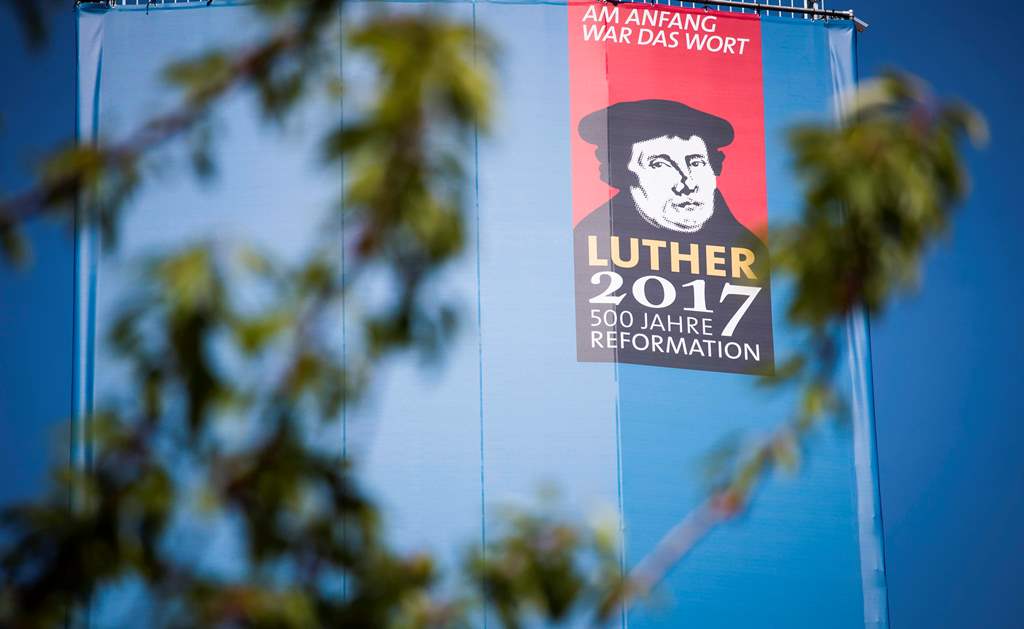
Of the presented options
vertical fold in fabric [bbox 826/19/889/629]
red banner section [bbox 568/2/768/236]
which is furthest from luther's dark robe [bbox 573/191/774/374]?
vertical fold in fabric [bbox 826/19/889/629]

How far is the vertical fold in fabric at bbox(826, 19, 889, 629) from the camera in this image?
856cm

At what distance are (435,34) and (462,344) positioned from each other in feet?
18.8

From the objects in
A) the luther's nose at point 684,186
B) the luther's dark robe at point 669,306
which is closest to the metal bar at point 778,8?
the luther's nose at point 684,186

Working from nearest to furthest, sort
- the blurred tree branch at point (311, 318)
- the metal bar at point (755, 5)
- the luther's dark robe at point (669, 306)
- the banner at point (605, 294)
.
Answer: the blurred tree branch at point (311, 318) < the banner at point (605, 294) < the luther's dark robe at point (669, 306) < the metal bar at point (755, 5)

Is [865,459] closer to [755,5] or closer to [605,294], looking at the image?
[605,294]

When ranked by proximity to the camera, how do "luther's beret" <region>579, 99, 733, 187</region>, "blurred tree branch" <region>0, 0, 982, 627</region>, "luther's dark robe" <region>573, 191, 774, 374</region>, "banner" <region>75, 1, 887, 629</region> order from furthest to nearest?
"luther's beret" <region>579, 99, 733, 187</region> < "luther's dark robe" <region>573, 191, 774, 374</region> < "banner" <region>75, 1, 887, 629</region> < "blurred tree branch" <region>0, 0, 982, 627</region>

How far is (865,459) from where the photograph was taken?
8.80 m

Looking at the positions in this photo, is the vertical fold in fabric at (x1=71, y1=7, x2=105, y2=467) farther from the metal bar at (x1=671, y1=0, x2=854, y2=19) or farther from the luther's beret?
the metal bar at (x1=671, y1=0, x2=854, y2=19)

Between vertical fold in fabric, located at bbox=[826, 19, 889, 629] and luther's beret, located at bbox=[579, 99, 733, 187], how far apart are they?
2.29 feet

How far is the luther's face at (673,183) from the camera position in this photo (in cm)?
870

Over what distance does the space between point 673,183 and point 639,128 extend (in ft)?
1.16

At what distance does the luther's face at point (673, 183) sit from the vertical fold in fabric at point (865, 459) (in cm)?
82

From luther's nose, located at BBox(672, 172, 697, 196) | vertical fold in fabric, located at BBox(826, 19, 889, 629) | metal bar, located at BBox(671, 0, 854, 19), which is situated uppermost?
metal bar, located at BBox(671, 0, 854, 19)

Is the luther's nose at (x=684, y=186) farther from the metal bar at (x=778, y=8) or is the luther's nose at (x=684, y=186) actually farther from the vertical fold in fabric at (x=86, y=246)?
the vertical fold in fabric at (x=86, y=246)
